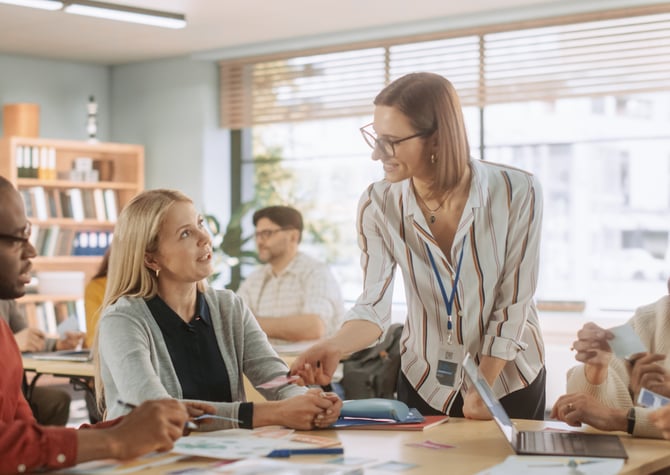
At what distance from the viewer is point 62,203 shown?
28.1 feet

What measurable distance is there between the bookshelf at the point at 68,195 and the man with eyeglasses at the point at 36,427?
6165mm

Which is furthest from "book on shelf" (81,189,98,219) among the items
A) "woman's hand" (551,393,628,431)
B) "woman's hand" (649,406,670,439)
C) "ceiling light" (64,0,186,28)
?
"woman's hand" (649,406,670,439)

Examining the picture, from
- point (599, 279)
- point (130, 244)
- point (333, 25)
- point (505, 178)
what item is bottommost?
point (599, 279)

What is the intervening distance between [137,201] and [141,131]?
655 cm

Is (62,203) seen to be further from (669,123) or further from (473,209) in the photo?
(473,209)

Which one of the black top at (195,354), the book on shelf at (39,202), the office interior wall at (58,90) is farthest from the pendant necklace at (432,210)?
the office interior wall at (58,90)

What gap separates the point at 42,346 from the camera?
494 centimetres

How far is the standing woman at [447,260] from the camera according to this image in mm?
2561

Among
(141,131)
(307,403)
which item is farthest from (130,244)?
(141,131)

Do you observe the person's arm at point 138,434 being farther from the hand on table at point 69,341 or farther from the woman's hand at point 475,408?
the hand on table at point 69,341

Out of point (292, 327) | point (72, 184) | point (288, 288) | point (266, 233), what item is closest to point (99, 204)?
point (72, 184)

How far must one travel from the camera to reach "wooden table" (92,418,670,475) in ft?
6.49

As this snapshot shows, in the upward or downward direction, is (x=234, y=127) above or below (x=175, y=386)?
above

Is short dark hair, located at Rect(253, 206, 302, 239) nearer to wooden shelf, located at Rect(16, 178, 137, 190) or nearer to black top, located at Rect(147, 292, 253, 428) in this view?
black top, located at Rect(147, 292, 253, 428)
